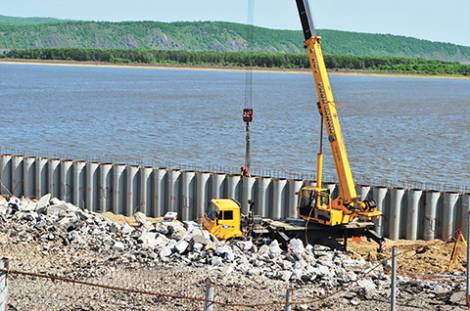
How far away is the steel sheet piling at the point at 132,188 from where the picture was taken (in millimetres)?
29078

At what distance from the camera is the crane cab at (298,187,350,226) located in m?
23.2

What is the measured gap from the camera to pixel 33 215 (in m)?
Answer: 23.0

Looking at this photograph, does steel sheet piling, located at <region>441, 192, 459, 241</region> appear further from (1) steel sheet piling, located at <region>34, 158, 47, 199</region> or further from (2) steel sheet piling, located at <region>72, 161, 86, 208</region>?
(1) steel sheet piling, located at <region>34, 158, 47, 199</region>

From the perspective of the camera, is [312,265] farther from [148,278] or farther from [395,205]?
[395,205]

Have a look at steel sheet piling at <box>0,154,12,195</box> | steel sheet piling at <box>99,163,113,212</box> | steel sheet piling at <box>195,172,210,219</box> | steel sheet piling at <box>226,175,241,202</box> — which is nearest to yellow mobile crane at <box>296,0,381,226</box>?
steel sheet piling at <box>226,175,241,202</box>

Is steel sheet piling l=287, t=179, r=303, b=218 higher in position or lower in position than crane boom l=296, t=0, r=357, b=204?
lower

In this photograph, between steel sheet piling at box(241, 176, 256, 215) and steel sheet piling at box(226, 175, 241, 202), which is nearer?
steel sheet piling at box(241, 176, 256, 215)

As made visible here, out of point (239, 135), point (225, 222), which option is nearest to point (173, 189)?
point (225, 222)

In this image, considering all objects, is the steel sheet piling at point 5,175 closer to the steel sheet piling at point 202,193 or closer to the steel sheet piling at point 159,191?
the steel sheet piling at point 159,191

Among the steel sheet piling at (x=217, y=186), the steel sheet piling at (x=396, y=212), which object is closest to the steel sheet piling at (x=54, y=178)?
the steel sheet piling at (x=217, y=186)

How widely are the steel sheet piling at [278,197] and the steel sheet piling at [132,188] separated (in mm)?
4855

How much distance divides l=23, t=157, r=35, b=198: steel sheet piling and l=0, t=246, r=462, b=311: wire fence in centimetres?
1242

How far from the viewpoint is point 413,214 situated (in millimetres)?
25891

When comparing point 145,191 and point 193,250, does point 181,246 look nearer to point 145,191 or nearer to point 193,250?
point 193,250
